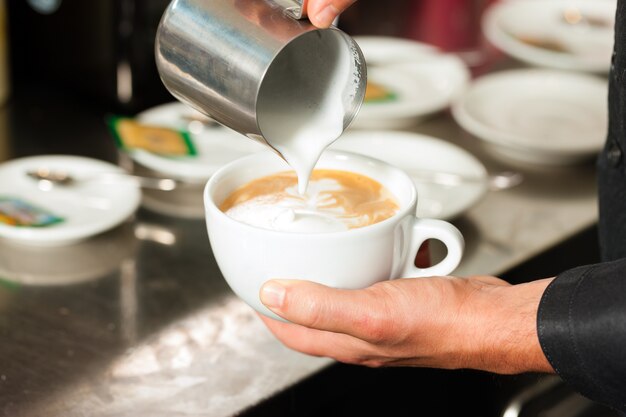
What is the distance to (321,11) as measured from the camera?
0.74 meters

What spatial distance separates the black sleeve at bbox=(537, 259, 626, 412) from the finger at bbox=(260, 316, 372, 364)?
17 centimetres

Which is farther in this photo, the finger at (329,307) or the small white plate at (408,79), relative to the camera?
the small white plate at (408,79)

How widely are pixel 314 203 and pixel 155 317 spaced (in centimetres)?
25

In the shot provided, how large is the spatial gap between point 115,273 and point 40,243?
10 centimetres

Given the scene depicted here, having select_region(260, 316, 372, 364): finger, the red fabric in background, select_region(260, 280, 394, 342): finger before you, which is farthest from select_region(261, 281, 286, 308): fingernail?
the red fabric in background

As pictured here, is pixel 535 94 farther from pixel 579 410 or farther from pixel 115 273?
pixel 115 273

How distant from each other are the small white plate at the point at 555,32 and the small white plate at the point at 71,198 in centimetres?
83

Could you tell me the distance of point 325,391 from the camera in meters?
0.95

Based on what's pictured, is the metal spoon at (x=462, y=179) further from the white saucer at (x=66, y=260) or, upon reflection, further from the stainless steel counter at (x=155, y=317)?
the white saucer at (x=66, y=260)

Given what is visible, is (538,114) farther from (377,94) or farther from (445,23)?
(445,23)

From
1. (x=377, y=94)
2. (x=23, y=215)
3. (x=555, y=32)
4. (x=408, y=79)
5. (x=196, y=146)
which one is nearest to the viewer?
(x=23, y=215)

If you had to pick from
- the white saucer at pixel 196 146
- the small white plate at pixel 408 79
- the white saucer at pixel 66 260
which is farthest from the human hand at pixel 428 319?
the small white plate at pixel 408 79

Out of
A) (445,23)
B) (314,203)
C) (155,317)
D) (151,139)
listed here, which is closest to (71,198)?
(151,139)

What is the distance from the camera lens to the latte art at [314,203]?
2.71 ft
